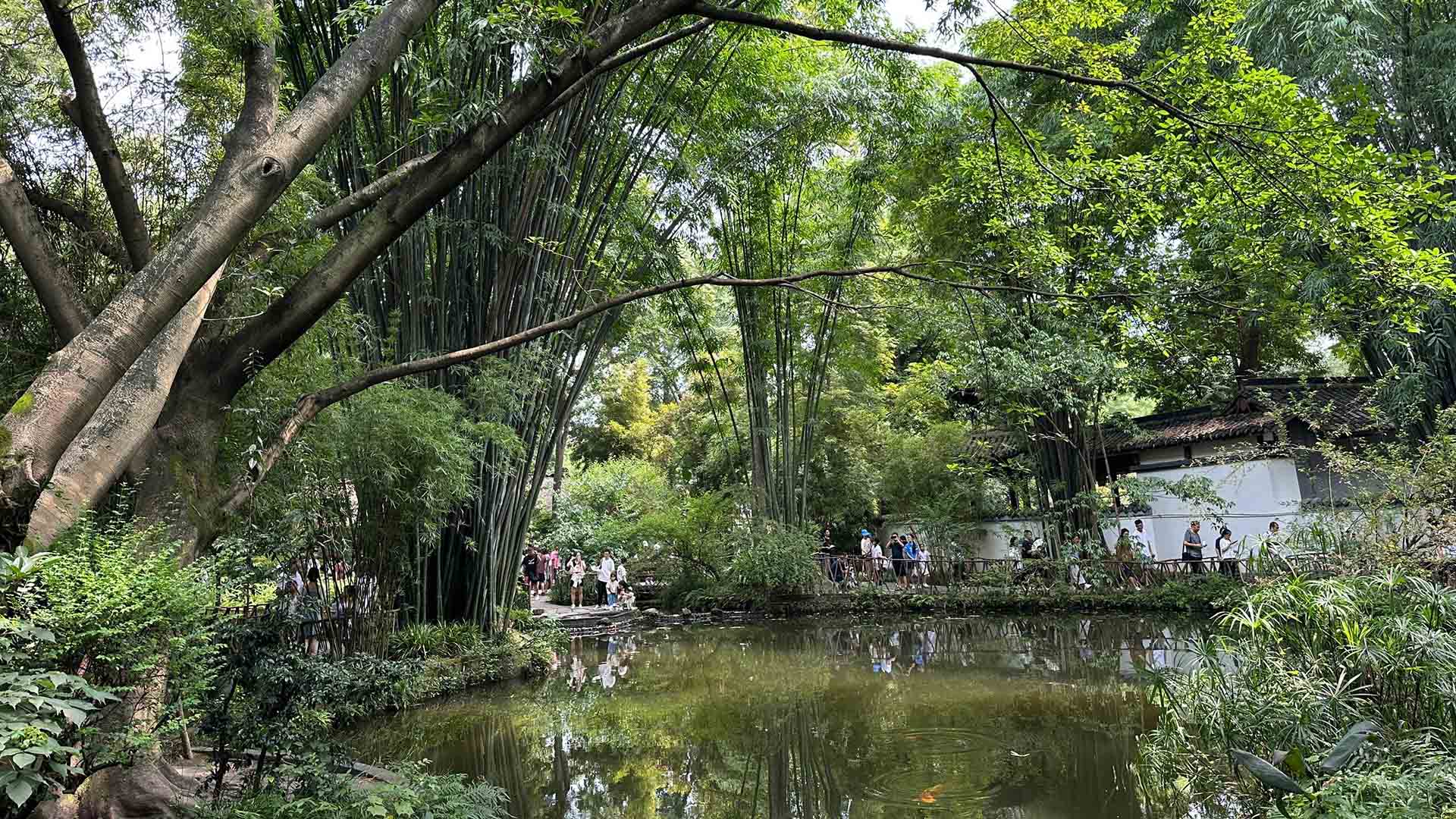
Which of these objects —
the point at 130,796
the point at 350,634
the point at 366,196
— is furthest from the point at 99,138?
the point at 350,634

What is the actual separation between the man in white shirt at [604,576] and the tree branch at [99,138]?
1123cm

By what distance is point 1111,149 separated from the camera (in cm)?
1059

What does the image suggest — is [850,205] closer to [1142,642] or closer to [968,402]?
[968,402]

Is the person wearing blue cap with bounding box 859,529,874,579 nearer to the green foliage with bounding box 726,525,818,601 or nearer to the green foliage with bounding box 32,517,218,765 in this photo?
the green foliage with bounding box 726,525,818,601

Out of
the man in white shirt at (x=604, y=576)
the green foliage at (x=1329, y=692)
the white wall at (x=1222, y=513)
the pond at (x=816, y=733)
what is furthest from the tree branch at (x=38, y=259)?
the white wall at (x=1222, y=513)

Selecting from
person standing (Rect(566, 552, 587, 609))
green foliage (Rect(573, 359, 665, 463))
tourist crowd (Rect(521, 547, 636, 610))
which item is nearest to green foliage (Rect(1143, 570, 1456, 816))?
tourist crowd (Rect(521, 547, 636, 610))

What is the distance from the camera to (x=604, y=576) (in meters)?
14.2

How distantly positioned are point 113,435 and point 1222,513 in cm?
1396

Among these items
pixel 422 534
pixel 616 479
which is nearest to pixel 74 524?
pixel 422 534

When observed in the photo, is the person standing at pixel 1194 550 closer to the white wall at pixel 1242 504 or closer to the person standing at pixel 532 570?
the white wall at pixel 1242 504

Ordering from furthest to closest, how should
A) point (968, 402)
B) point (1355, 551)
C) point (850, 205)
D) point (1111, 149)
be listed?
point (968, 402), point (850, 205), point (1111, 149), point (1355, 551)

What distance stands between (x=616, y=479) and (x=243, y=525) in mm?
15340

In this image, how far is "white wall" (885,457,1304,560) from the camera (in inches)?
492

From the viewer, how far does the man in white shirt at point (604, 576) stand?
1421cm
